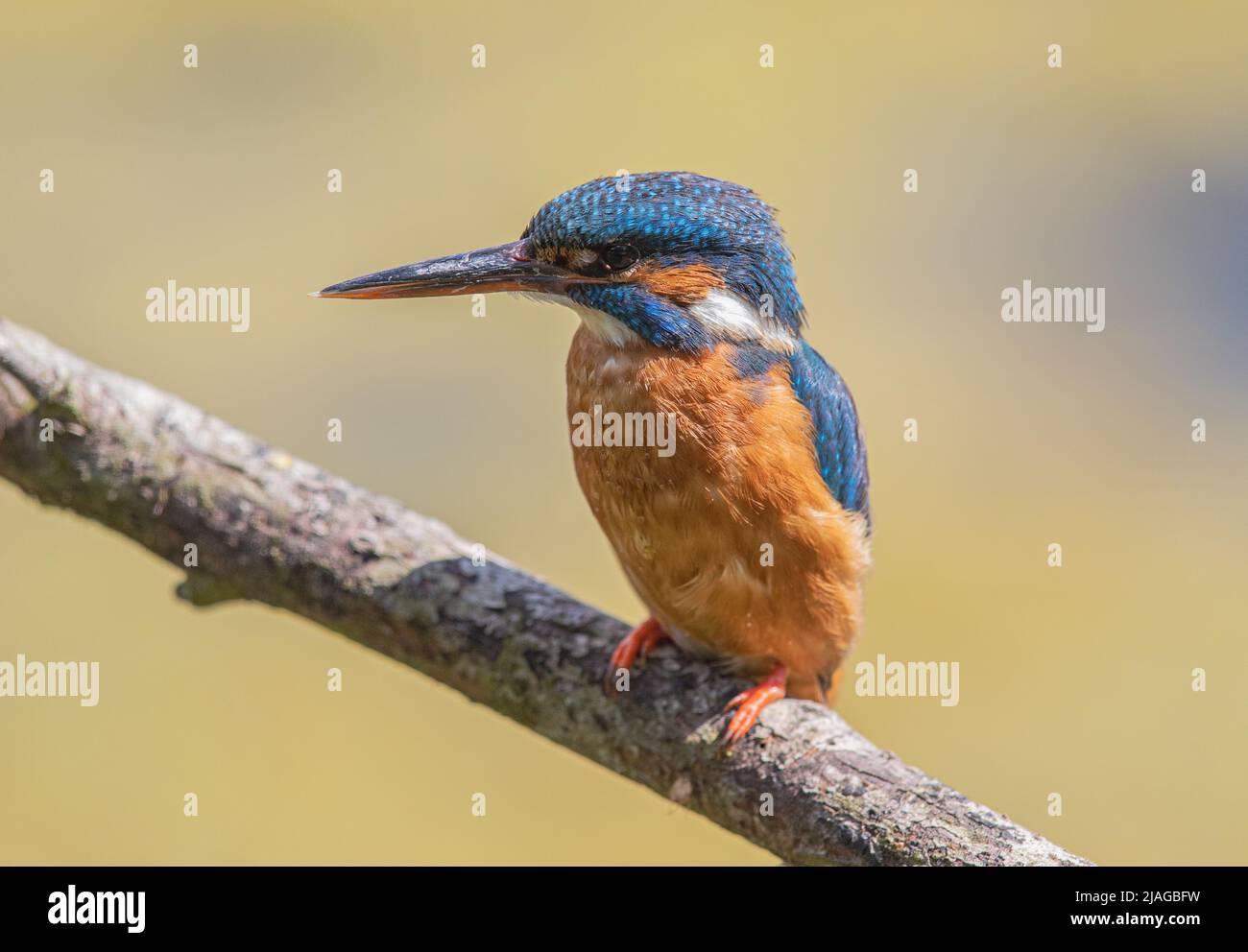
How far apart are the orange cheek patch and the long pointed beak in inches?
5.2

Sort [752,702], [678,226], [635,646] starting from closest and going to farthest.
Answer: [678,226], [752,702], [635,646]

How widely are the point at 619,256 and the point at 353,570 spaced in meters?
0.98

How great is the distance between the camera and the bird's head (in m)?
2.54

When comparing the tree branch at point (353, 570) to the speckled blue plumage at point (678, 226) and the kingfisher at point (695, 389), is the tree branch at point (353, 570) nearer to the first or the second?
the kingfisher at point (695, 389)

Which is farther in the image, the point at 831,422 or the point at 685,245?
the point at 831,422

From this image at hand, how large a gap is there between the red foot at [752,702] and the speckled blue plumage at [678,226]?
837mm

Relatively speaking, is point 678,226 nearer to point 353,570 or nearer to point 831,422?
point 831,422

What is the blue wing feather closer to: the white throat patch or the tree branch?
the white throat patch

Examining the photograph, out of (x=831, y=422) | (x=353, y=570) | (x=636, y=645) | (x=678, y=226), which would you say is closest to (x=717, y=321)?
(x=678, y=226)

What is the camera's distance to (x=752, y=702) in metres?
2.71

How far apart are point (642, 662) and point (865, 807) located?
672 mm

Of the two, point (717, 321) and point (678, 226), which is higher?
point (678, 226)

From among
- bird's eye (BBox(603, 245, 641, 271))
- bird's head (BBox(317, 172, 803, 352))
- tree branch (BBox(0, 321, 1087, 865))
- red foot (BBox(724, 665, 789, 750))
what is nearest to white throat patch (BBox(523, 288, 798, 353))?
bird's head (BBox(317, 172, 803, 352))

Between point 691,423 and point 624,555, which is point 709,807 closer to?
point 624,555
